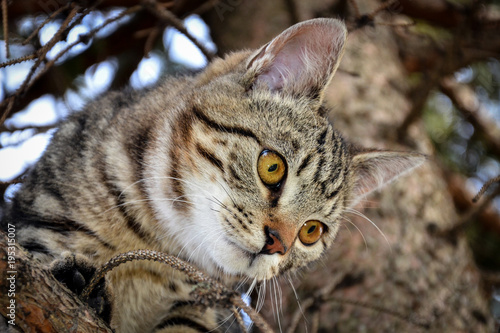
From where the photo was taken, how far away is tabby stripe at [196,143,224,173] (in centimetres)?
212

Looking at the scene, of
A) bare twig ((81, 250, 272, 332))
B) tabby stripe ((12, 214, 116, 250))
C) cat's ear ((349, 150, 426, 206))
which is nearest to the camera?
bare twig ((81, 250, 272, 332))

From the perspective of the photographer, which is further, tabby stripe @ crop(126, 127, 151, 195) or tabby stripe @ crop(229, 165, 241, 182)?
tabby stripe @ crop(126, 127, 151, 195)

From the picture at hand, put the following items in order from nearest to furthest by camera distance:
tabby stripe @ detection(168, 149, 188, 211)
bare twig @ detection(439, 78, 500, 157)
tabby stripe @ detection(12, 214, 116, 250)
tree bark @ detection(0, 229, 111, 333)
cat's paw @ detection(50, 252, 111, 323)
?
tree bark @ detection(0, 229, 111, 333)
cat's paw @ detection(50, 252, 111, 323)
tabby stripe @ detection(12, 214, 116, 250)
tabby stripe @ detection(168, 149, 188, 211)
bare twig @ detection(439, 78, 500, 157)

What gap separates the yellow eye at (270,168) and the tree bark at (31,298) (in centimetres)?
95

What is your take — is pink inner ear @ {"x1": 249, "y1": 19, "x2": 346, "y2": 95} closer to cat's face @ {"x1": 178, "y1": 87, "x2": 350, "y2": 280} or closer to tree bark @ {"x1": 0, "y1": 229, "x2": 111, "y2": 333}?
cat's face @ {"x1": 178, "y1": 87, "x2": 350, "y2": 280}

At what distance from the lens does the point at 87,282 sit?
183 centimetres

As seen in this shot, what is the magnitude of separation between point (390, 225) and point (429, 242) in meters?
0.28

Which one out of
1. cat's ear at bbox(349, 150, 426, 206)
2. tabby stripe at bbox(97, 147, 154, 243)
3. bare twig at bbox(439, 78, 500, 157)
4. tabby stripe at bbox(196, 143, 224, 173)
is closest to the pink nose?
tabby stripe at bbox(196, 143, 224, 173)

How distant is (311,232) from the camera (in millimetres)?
2377

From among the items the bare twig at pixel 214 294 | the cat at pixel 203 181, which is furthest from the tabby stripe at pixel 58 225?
the bare twig at pixel 214 294

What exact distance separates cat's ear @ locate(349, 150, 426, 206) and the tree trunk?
18cm

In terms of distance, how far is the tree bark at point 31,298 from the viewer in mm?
1419

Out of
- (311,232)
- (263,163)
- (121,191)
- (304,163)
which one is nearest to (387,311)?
(311,232)

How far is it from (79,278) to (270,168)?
913 mm
